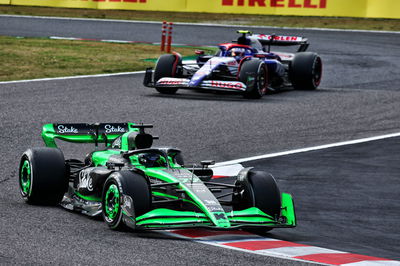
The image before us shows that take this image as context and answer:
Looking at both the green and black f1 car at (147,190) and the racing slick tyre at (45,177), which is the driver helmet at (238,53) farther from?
the racing slick tyre at (45,177)

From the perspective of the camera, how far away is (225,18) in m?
38.4

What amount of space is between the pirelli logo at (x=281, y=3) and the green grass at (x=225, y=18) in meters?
0.72

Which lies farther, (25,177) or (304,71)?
(304,71)

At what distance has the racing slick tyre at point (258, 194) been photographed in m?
9.08

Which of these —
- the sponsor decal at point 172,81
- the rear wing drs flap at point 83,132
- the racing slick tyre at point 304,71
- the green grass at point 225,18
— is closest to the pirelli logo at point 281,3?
the green grass at point 225,18

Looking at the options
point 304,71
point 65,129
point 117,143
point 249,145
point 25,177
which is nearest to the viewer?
point 25,177

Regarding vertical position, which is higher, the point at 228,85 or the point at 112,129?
the point at 112,129

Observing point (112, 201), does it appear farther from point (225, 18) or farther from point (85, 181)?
point (225, 18)

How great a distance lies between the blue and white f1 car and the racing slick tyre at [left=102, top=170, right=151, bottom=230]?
1079 cm

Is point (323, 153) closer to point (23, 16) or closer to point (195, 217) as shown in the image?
point (195, 217)

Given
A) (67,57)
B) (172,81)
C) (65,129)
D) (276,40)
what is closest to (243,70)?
(172,81)

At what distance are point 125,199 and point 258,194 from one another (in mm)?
1426

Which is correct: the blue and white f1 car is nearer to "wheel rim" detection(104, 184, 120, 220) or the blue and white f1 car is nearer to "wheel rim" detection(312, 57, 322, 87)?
"wheel rim" detection(312, 57, 322, 87)

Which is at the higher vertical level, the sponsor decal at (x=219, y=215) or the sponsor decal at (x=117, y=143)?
the sponsor decal at (x=117, y=143)
